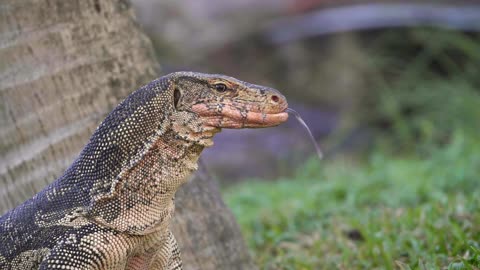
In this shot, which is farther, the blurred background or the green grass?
the blurred background

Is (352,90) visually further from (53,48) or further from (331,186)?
(53,48)

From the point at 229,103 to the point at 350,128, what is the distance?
32.1 ft

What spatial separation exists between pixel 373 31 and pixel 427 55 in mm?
1769

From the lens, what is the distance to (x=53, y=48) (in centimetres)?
445

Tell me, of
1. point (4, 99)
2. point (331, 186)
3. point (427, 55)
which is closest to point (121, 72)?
point (4, 99)

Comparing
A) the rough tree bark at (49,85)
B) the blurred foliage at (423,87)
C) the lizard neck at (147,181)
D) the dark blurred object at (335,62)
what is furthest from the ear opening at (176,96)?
the dark blurred object at (335,62)

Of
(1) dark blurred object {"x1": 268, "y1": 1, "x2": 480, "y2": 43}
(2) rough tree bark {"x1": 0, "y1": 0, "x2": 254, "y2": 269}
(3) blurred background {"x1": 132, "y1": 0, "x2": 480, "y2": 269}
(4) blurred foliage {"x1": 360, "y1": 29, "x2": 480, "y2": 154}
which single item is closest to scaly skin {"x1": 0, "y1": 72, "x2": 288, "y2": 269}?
(2) rough tree bark {"x1": 0, "y1": 0, "x2": 254, "y2": 269}

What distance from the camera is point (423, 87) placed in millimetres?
12195

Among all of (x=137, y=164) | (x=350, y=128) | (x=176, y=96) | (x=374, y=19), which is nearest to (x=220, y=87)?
(x=176, y=96)

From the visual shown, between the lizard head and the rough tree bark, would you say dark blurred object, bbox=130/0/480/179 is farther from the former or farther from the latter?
the lizard head

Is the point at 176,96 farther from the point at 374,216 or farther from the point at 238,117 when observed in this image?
the point at 374,216

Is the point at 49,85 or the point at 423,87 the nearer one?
the point at 49,85

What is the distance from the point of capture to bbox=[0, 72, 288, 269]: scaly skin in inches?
130

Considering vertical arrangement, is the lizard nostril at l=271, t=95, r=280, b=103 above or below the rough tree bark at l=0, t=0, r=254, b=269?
above
